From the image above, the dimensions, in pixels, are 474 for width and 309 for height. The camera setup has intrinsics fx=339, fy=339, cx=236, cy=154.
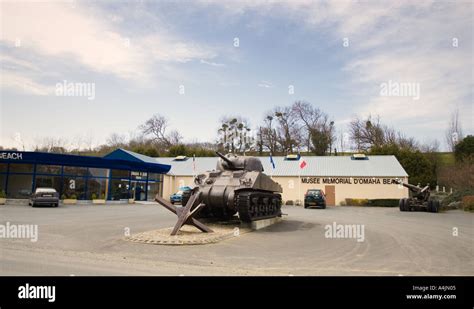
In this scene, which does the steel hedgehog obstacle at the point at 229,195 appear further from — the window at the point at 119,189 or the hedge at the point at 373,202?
the hedge at the point at 373,202

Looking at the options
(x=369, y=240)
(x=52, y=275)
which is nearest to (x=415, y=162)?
(x=369, y=240)

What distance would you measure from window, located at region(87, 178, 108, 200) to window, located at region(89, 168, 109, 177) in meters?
0.35

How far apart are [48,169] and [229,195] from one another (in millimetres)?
20283

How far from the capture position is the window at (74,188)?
27.3 m

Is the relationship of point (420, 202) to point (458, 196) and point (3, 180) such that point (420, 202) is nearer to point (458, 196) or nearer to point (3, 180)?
point (458, 196)

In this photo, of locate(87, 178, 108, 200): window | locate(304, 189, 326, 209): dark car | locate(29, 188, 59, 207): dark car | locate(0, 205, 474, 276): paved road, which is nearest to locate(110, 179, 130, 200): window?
locate(87, 178, 108, 200): window

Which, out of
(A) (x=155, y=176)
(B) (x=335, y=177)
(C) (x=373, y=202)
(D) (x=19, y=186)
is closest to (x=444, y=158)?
(C) (x=373, y=202)

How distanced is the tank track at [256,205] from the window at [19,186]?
19705mm

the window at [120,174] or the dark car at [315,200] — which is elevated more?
the window at [120,174]

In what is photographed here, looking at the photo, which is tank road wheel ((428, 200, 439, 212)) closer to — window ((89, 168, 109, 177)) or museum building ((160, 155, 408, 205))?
museum building ((160, 155, 408, 205))

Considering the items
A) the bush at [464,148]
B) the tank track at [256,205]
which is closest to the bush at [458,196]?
the bush at [464,148]

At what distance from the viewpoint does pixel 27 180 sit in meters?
25.8
